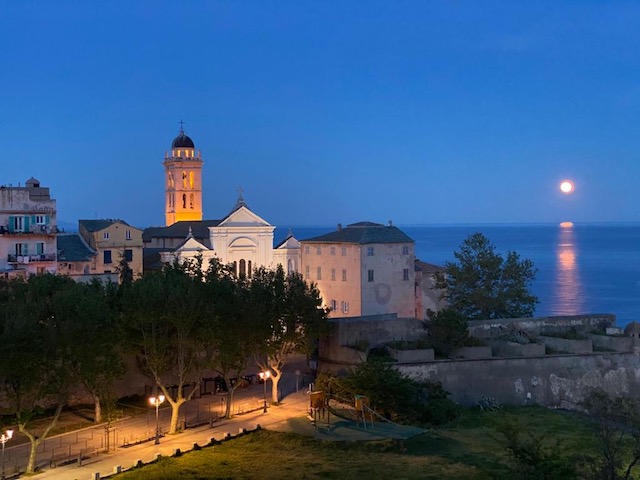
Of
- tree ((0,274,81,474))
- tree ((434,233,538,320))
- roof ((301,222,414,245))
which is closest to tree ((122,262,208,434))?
tree ((0,274,81,474))

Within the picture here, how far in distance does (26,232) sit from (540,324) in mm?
32304

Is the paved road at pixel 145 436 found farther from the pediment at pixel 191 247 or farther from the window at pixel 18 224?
the window at pixel 18 224

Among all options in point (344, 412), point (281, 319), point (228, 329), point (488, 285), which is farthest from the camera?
point (488, 285)

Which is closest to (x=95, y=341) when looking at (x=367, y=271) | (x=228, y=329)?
(x=228, y=329)

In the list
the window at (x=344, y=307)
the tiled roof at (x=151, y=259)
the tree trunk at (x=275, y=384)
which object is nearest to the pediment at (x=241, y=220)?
the tiled roof at (x=151, y=259)

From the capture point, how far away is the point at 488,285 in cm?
5447

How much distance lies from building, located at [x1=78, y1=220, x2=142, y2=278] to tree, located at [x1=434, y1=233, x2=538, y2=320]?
70.7 feet

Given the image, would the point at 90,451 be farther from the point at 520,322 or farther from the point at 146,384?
the point at 520,322

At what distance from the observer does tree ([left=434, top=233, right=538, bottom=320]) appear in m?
53.4

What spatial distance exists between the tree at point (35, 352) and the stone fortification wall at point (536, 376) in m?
17.1

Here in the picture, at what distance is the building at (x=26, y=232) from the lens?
50844 millimetres

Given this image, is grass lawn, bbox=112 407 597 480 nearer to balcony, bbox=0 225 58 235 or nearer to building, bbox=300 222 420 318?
building, bbox=300 222 420 318

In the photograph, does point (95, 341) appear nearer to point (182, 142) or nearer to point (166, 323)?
point (166, 323)

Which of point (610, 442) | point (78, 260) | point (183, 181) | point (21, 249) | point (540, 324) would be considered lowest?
point (610, 442)
